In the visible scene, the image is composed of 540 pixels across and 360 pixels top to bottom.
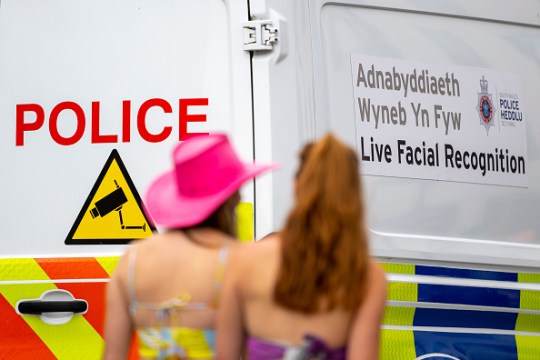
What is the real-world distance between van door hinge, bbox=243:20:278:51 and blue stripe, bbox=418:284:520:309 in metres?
1.00

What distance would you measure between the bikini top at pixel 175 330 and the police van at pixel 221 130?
1006 mm

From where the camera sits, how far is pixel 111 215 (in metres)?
3.96

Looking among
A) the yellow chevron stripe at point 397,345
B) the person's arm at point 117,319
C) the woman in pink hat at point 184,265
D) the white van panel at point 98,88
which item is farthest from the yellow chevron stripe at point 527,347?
the person's arm at point 117,319

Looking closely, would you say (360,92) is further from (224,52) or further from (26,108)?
(26,108)

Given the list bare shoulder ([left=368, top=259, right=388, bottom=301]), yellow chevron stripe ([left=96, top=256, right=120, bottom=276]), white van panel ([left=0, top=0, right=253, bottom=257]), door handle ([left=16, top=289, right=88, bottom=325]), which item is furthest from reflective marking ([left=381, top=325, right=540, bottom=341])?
bare shoulder ([left=368, top=259, right=388, bottom=301])

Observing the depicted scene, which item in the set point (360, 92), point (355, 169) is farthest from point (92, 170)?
point (355, 169)

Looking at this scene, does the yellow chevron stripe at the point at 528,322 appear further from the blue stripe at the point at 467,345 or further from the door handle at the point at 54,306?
the door handle at the point at 54,306

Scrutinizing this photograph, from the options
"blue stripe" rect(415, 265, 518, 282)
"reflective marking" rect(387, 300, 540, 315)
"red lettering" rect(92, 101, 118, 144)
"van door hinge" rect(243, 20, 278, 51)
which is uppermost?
"van door hinge" rect(243, 20, 278, 51)

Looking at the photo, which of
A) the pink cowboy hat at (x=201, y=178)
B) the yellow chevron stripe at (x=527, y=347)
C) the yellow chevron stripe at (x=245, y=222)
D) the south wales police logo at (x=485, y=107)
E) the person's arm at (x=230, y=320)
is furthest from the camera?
the south wales police logo at (x=485, y=107)

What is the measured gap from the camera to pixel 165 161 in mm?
3971

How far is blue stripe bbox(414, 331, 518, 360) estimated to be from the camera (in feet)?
13.8

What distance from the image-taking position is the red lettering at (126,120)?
3977 mm

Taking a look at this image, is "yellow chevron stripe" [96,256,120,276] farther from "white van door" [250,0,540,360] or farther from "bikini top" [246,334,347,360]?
"bikini top" [246,334,347,360]

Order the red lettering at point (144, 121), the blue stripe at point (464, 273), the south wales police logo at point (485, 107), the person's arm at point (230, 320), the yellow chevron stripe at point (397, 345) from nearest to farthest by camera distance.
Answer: the person's arm at point (230, 320)
the red lettering at point (144, 121)
the yellow chevron stripe at point (397, 345)
the blue stripe at point (464, 273)
the south wales police logo at point (485, 107)
